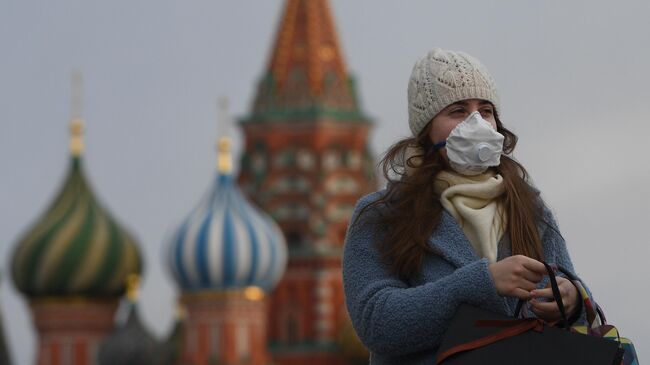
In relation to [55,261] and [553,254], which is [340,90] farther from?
[553,254]

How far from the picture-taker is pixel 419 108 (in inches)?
166

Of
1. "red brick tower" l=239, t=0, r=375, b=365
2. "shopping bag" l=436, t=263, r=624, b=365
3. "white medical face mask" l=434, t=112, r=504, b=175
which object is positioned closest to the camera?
"shopping bag" l=436, t=263, r=624, b=365

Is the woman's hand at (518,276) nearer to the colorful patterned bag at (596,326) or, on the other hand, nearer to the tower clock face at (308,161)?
the colorful patterned bag at (596,326)

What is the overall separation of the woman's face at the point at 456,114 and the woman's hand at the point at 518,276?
1.13 feet

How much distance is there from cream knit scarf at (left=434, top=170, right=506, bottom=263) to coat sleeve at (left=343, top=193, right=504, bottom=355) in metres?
0.08

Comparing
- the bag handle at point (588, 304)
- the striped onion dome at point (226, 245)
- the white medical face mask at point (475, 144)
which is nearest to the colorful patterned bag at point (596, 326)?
the bag handle at point (588, 304)

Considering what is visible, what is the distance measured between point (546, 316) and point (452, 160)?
0.35 meters

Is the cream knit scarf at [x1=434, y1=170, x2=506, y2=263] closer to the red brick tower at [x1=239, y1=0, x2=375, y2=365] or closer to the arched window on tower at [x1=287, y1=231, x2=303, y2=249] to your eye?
the red brick tower at [x1=239, y1=0, x2=375, y2=365]

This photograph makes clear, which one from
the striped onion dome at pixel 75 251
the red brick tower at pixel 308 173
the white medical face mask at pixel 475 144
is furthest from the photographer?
the striped onion dome at pixel 75 251

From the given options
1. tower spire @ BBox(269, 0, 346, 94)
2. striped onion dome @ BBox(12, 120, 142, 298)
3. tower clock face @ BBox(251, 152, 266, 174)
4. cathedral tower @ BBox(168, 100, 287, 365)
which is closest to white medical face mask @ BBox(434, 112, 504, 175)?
cathedral tower @ BBox(168, 100, 287, 365)

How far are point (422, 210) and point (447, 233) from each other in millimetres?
59

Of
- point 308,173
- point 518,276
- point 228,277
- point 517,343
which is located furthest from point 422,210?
point 308,173

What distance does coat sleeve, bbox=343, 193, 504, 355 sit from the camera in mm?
3914

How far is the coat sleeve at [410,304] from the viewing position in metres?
3.91
